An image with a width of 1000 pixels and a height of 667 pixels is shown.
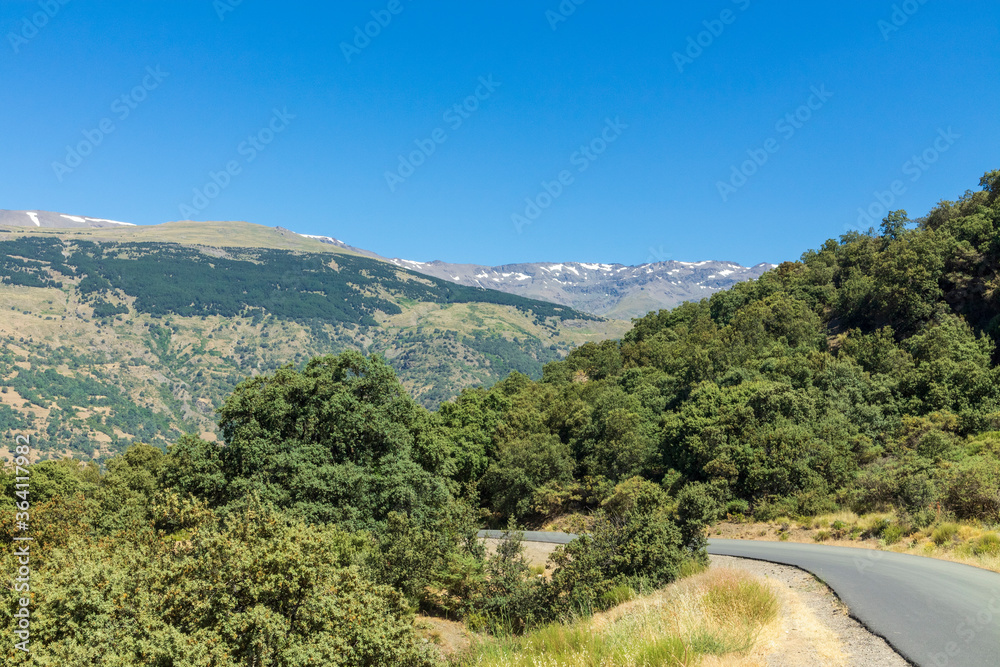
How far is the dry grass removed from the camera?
914 centimetres

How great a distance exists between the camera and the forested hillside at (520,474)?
13203mm

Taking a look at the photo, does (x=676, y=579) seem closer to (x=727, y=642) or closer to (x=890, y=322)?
(x=727, y=642)

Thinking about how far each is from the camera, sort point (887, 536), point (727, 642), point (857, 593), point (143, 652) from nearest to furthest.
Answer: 1. point (727, 642)
2. point (143, 652)
3. point (857, 593)
4. point (887, 536)

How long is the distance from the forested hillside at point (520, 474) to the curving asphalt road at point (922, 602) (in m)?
4.74

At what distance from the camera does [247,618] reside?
12148 mm

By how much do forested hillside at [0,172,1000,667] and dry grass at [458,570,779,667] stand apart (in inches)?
155

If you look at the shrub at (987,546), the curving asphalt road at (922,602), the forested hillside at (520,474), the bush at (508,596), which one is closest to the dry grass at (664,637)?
the curving asphalt road at (922,602)

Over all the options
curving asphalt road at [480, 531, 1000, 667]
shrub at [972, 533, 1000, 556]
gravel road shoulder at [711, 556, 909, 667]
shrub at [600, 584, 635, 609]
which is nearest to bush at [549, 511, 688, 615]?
shrub at [600, 584, 635, 609]

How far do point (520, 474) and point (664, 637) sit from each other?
52.1 metres

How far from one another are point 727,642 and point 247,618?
8877 mm

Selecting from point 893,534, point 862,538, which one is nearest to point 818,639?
point 893,534

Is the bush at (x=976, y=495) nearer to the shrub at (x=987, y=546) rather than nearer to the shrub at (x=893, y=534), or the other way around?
the shrub at (x=893, y=534)

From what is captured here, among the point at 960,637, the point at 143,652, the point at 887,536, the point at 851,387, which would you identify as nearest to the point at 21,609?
the point at 143,652

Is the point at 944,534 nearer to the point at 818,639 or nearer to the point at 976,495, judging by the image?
the point at 976,495
